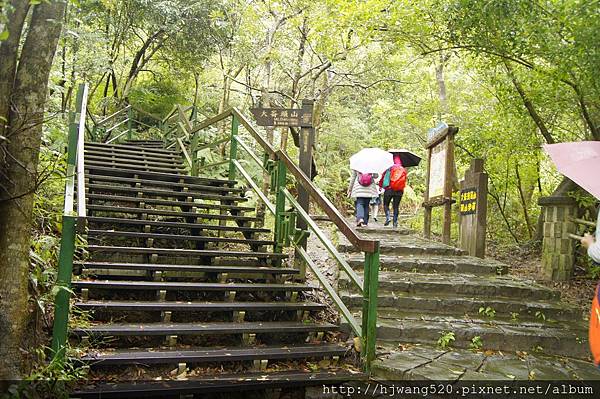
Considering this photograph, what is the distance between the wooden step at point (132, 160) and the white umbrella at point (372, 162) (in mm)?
3310

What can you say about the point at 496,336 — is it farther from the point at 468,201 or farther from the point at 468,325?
the point at 468,201

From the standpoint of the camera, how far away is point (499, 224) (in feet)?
37.4

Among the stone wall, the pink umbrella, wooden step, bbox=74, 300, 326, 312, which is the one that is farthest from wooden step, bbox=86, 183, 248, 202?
the stone wall

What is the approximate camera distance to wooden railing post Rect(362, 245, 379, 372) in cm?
A: 375

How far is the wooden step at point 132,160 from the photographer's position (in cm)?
745

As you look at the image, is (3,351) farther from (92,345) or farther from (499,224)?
(499,224)

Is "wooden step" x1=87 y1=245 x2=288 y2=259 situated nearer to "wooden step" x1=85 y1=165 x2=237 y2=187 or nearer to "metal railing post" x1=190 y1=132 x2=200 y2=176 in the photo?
"wooden step" x1=85 y1=165 x2=237 y2=187

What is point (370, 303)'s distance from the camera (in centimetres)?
376

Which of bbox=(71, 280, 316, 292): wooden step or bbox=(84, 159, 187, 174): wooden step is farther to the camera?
bbox=(84, 159, 187, 174): wooden step

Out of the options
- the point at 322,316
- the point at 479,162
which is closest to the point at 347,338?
the point at 322,316

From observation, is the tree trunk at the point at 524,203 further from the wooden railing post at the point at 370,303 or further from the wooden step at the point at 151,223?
the wooden railing post at the point at 370,303

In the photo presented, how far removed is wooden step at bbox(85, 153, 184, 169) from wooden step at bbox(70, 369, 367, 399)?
521 centimetres

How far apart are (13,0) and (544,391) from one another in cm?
469

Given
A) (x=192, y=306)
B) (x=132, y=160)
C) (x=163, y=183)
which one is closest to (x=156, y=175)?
(x=163, y=183)
